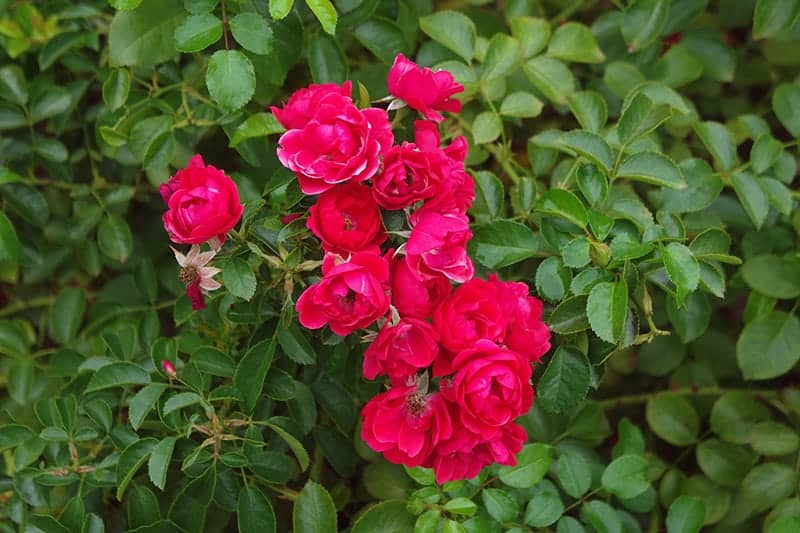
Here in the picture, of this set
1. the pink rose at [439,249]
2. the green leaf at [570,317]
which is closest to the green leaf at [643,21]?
the green leaf at [570,317]

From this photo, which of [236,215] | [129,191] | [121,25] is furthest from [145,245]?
[236,215]

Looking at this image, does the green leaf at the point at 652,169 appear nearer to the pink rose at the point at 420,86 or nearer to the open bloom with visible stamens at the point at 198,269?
the pink rose at the point at 420,86

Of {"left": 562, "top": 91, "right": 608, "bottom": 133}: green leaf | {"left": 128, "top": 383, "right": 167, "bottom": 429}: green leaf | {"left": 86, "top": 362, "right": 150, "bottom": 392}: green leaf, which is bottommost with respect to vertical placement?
{"left": 86, "top": 362, "right": 150, "bottom": 392}: green leaf

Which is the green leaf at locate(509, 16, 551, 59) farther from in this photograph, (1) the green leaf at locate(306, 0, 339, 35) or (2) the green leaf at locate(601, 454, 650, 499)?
(2) the green leaf at locate(601, 454, 650, 499)

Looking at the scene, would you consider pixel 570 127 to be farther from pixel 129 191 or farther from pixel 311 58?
pixel 129 191

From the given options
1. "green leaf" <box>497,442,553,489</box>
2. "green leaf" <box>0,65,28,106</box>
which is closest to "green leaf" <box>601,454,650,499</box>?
"green leaf" <box>497,442,553,489</box>

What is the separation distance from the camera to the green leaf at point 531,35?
1.43 meters

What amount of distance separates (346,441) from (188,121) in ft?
1.94

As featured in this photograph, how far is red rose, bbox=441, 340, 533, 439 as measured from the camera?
0.88m

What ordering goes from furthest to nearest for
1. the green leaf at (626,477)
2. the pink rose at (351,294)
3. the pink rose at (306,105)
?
the green leaf at (626,477)
the pink rose at (306,105)
the pink rose at (351,294)

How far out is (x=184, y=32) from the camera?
112cm

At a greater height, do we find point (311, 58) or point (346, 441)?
point (311, 58)

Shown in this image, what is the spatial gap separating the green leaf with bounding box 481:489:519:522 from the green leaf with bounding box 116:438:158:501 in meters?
0.48

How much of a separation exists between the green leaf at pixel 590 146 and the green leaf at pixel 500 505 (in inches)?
19.6
